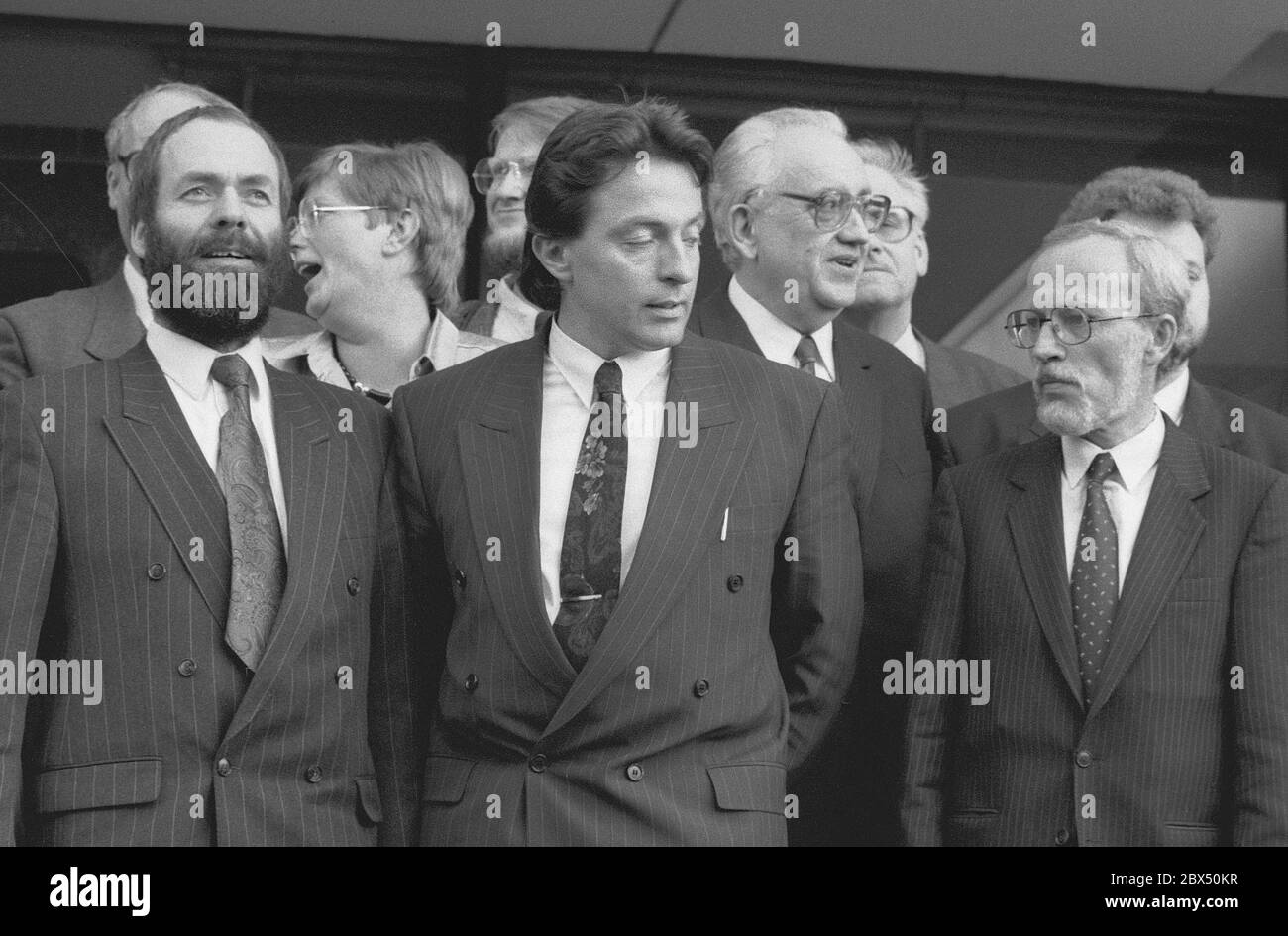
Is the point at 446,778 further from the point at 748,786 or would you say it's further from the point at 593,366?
the point at 593,366

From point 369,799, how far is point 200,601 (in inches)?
19.8

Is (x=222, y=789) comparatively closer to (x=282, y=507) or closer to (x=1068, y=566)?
(x=282, y=507)

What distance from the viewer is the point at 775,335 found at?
3922 millimetres

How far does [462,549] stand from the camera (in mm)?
3396

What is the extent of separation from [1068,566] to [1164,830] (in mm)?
557

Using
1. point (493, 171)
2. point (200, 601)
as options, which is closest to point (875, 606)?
point (493, 171)

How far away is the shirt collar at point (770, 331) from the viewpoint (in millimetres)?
3908

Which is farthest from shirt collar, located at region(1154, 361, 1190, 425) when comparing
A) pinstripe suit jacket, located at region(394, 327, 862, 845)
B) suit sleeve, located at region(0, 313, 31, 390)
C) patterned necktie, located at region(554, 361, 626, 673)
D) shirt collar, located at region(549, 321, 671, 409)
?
suit sleeve, located at region(0, 313, 31, 390)

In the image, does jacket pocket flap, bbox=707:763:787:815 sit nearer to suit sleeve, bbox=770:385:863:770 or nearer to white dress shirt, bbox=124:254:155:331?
suit sleeve, bbox=770:385:863:770

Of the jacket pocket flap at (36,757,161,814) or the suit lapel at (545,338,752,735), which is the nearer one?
the jacket pocket flap at (36,757,161,814)

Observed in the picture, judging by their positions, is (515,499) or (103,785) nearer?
(103,785)

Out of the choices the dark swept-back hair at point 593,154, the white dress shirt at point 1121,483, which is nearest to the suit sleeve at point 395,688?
the dark swept-back hair at point 593,154

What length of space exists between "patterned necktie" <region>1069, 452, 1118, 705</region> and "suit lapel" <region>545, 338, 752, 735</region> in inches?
29.8

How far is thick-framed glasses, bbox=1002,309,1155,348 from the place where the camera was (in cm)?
368
